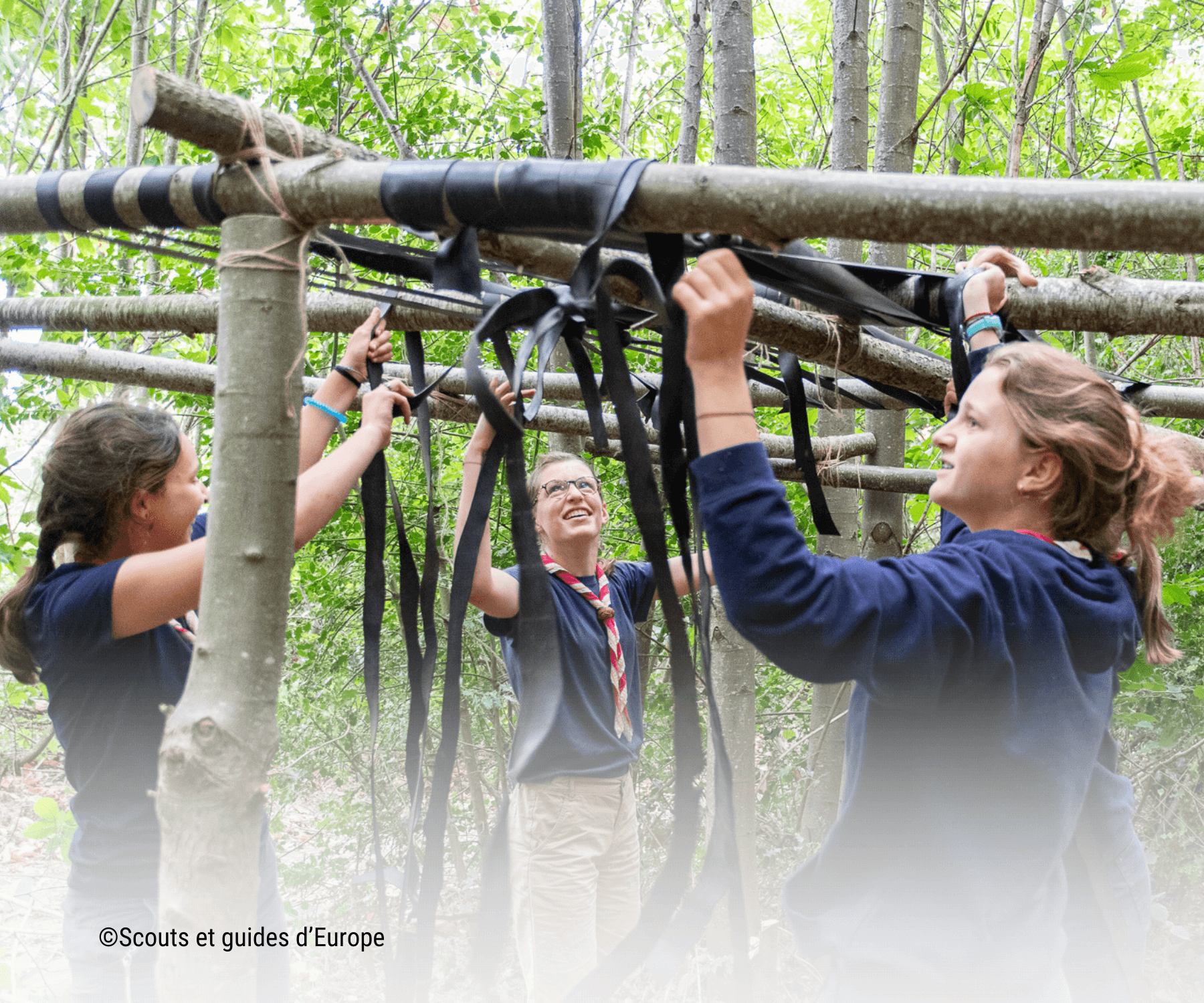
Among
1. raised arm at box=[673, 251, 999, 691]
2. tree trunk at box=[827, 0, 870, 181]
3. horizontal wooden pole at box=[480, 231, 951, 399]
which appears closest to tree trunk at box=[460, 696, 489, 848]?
tree trunk at box=[827, 0, 870, 181]

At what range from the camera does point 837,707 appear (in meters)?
4.05

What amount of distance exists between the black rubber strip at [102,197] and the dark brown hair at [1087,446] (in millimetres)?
1390

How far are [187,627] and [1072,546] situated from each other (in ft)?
5.99

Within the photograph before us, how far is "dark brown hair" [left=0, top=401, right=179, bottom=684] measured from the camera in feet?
6.09

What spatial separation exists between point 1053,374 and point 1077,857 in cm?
80

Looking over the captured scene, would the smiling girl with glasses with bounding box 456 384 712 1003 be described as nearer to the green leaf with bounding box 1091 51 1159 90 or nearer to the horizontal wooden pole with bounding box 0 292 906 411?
the horizontal wooden pole with bounding box 0 292 906 411

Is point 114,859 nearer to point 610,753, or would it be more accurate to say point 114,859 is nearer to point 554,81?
point 610,753

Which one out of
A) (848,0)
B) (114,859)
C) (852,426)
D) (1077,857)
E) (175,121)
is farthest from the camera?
(852,426)

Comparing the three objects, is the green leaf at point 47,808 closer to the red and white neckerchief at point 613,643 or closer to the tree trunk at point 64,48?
the red and white neckerchief at point 613,643

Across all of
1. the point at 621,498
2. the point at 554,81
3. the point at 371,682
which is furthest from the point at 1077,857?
the point at 621,498

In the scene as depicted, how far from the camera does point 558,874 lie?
118 inches

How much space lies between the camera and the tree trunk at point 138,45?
4527 mm

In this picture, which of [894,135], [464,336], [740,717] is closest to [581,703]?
[740,717]

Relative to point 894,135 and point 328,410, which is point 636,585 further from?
point 894,135
